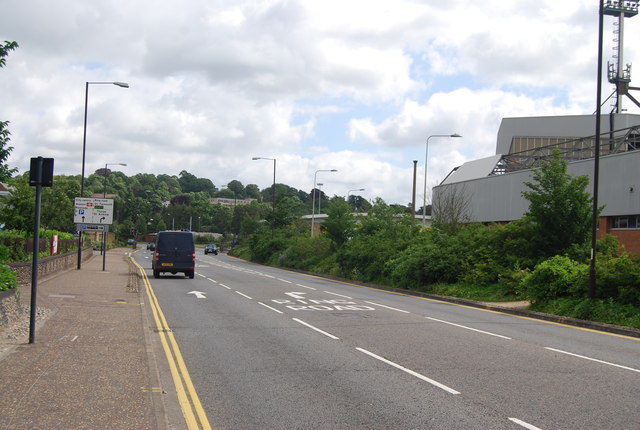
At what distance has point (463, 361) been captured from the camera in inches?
409

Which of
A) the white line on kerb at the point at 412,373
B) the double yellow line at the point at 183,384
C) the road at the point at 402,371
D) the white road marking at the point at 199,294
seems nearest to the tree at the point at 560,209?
the road at the point at 402,371

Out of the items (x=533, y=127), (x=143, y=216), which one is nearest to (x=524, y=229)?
(x=533, y=127)

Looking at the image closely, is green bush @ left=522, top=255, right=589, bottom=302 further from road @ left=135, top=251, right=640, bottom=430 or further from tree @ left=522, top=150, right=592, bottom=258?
tree @ left=522, top=150, right=592, bottom=258

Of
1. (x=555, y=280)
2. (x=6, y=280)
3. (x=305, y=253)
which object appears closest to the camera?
(x=6, y=280)

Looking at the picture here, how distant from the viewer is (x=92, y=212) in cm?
3772

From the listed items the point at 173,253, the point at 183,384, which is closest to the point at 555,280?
the point at 183,384

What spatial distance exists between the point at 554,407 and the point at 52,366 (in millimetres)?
6555

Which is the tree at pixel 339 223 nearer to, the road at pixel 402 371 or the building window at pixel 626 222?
the building window at pixel 626 222

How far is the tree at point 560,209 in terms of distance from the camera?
2233cm

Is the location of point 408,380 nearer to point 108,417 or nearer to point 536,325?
point 108,417

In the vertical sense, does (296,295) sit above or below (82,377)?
below

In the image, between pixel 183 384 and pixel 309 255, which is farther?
pixel 309 255

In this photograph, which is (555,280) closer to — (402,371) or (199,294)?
(402,371)

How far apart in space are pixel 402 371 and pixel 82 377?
14.6 feet
